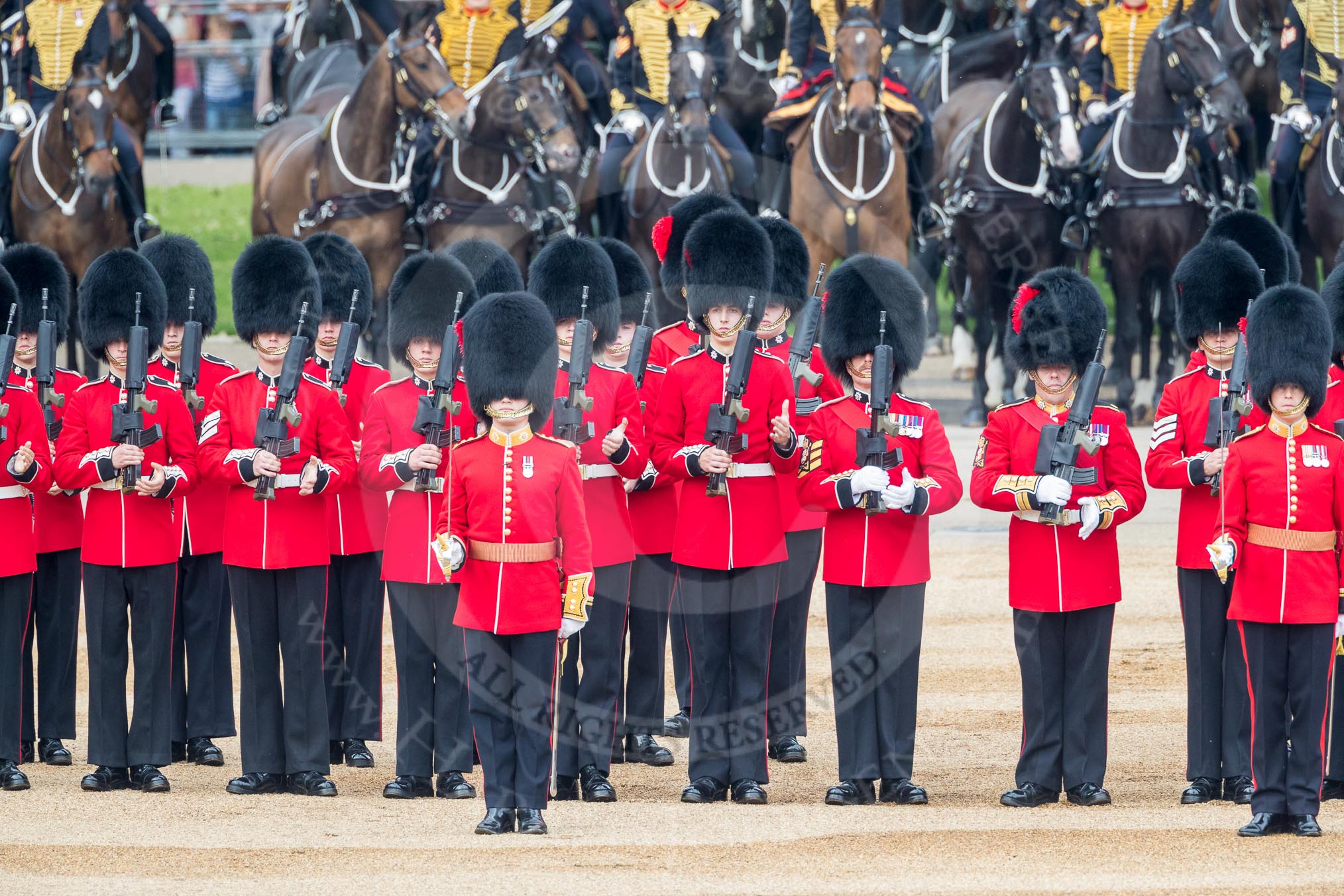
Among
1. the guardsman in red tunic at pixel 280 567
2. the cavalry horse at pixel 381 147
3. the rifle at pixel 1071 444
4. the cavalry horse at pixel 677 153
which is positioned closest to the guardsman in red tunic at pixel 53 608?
the guardsman in red tunic at pixel 280 567

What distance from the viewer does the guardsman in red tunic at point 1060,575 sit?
239 inches

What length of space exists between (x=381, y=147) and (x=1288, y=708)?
7149mm

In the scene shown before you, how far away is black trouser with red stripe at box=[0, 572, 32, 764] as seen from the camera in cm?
641

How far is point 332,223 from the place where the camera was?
39.7 ft

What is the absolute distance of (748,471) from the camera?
21.0 ft

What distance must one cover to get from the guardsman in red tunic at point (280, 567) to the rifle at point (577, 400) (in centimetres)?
62

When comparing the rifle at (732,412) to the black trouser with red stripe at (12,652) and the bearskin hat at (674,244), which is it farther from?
the black trouser with red stripe at (12,652)

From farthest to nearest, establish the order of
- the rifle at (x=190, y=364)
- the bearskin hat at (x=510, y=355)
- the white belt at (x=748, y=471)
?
the rifle at (x=190, y=364) < the white belt at (x=748, y=471) < the bearskin hat at (x=510, y=355)

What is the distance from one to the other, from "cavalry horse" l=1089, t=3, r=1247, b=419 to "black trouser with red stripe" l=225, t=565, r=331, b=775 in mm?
6485

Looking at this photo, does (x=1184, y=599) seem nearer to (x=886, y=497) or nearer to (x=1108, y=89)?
(x=886, y=497)

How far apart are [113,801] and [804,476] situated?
2000 millimetres

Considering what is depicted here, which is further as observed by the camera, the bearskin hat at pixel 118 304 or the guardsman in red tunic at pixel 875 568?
the bearskin hat at pixel 118 304

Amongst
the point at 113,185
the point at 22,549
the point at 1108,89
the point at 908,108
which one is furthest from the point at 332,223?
the point at 22,549

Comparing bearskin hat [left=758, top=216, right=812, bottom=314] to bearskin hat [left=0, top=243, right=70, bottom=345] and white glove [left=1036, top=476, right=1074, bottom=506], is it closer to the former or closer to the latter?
white glove [left=1036, top=476, right=1074, bottom=506]
